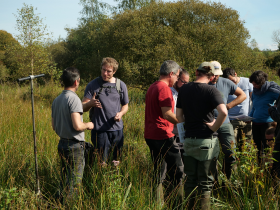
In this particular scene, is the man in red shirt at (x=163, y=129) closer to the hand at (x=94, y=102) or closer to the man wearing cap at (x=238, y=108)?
the hand at (x=94, y=102)

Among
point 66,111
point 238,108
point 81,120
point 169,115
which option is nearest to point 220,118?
point 169,115

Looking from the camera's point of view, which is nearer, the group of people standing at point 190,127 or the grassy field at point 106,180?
the grassy field at point 106,180

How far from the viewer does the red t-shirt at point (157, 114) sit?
309 centimetres

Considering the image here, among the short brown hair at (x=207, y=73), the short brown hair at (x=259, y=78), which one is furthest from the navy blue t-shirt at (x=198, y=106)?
the short brown hair at (x=259, y=78)

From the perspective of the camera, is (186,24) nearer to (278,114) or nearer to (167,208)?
(278,114)

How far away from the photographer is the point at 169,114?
3051mm

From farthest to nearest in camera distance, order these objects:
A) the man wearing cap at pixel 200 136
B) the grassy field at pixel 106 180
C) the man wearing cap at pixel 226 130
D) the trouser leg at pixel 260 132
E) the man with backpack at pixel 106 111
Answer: the trouser leg at pixel 260 132
the man wearing cap at pixel 226 130
the man with backpack at pixel 106 111
the man wearing cap at pixel 200 136
the grassy field at pixel 106 180

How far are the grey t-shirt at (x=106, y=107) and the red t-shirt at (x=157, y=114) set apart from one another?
23.2 inches

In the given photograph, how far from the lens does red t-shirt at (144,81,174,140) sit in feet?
10.1

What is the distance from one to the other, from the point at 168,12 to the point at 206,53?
12.1 ft

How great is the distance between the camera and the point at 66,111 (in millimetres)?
2820

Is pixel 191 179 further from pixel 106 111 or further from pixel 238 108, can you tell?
pixel 238 108

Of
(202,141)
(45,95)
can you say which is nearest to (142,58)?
(45,95)

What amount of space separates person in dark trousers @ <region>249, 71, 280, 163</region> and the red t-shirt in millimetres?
2098
